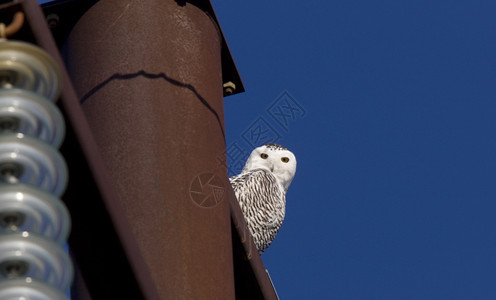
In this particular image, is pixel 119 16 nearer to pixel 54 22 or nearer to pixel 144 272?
pixel 54 22

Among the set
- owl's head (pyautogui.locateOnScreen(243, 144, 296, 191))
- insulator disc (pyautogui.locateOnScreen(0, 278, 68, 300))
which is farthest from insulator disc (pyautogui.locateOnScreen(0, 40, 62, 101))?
owl's head (pyautogui.locateOnScreen(243, 144, 296, 191))

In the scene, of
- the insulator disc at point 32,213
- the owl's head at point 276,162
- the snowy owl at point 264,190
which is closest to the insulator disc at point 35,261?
the insulator disc at point 32,213

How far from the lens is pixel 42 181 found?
1.30 m

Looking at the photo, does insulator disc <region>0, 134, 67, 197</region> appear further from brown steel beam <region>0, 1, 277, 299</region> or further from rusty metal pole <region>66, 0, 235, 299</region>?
rusty metal pole <region>66, 0, 235, 299</region>

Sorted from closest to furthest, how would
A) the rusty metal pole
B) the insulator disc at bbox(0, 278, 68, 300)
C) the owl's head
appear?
the insulator disc at bbox(0, 278, 68, 300) < the rusty metal pole < the owl's head

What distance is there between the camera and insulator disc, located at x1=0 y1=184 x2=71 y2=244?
1.26 metres

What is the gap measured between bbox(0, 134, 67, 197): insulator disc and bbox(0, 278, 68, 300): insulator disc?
13cm

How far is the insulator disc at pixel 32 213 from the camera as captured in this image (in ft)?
4.14

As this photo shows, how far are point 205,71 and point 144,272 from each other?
4.29 ft

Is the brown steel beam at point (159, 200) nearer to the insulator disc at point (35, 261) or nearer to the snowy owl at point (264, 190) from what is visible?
the insulator disc at point (35, 261)

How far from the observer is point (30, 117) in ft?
4.35

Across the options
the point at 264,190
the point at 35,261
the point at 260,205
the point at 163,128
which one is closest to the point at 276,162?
the point at 264,190

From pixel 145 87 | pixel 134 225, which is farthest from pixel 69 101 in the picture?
pixel 145 87

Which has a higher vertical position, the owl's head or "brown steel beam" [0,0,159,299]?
"brown steel beam" [0,0,159,299]
